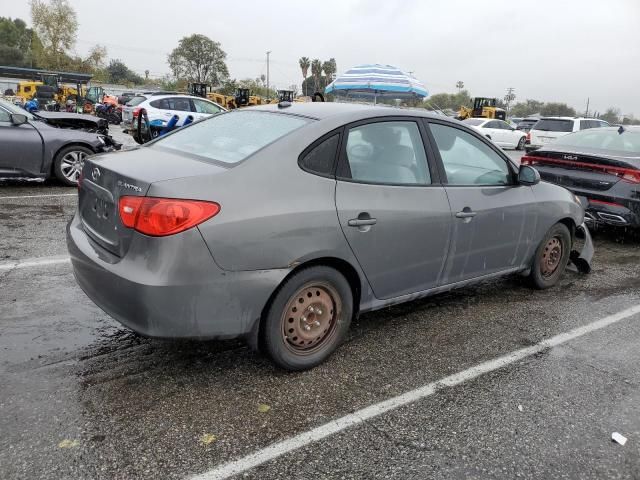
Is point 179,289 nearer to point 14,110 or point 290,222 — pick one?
point 290,222

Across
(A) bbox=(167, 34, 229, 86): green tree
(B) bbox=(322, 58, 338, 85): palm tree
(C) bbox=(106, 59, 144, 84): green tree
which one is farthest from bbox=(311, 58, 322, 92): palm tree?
(C) bbox=(106, 59, 144, 84): green tree

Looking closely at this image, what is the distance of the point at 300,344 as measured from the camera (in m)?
3.14

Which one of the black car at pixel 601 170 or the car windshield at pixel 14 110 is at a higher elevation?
the car windshield at pixel 14 110

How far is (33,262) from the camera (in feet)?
15.8

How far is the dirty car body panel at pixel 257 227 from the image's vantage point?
8.57ft

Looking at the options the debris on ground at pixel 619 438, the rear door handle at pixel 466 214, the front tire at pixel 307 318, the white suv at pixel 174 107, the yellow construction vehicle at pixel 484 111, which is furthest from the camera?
the yellow construction vehicle at pixel 484 111

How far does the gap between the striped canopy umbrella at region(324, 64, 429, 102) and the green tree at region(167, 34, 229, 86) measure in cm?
7379

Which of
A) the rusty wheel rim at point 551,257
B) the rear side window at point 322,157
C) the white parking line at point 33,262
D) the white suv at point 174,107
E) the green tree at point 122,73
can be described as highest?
the green tree at point 122,73

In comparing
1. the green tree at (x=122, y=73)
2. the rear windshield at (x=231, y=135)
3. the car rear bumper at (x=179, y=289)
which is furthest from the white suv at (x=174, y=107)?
the green tree at (x=122, y=73)

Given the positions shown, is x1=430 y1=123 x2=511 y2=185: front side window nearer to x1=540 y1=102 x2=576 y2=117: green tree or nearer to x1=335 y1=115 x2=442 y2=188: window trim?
x1=335 y1=115 x2=442 y2=188: window trim

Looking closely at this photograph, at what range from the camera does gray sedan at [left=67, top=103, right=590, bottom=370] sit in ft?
8.59

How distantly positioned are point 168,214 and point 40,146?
6.63 meters

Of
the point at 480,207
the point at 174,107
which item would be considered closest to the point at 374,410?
the point at 480,207

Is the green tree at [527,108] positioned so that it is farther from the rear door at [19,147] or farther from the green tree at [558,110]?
the rear door at [19,147]
